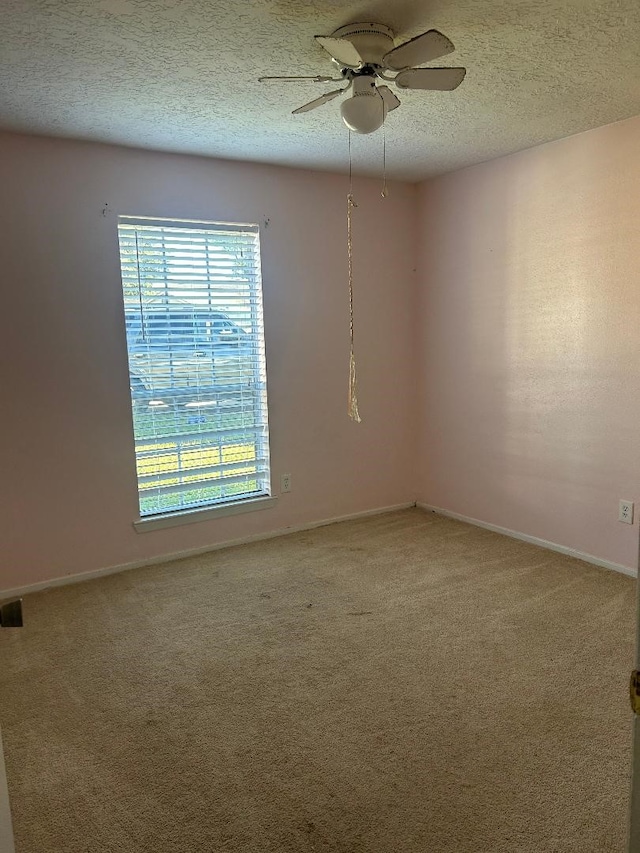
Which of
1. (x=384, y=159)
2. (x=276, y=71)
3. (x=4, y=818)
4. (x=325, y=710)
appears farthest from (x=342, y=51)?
(x=325, y=710)

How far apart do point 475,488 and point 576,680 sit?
1.97 metres

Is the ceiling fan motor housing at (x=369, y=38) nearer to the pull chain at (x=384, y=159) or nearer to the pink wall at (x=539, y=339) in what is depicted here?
the pull chain at (x=384, y=159)

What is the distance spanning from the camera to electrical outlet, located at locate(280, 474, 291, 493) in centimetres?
406

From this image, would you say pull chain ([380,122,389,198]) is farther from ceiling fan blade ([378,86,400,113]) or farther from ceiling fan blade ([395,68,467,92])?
ceiling fan blade ([395,68,467,92])

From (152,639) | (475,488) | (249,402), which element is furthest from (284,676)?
(475,488)

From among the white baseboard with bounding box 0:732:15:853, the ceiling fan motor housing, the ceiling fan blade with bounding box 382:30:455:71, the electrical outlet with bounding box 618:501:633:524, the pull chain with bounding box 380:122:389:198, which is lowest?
the electrical outlet with bounding box 618:501:633:524

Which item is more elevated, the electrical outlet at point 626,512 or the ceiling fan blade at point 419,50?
the ceiling fan blade at point 419,50

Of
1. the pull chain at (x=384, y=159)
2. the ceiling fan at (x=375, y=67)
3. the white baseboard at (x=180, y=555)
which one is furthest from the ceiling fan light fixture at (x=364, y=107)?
the white baseboard at (x=180, y=555)

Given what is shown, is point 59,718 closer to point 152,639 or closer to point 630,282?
point 152,639

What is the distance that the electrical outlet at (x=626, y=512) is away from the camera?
323cm

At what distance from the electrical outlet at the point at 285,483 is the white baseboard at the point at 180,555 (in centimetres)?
28

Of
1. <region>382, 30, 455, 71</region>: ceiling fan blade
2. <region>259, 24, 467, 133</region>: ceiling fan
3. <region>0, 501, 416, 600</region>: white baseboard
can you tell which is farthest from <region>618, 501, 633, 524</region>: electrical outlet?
<region>382, 30, 455, 71</region>: ceiling fan blade

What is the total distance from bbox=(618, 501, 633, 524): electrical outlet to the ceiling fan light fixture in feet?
7.85

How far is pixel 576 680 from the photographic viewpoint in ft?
7.59
